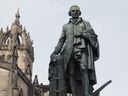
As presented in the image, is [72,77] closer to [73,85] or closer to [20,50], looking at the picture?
[73,85]

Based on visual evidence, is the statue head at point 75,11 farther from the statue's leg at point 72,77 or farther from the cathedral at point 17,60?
the cathedral at point 17,60

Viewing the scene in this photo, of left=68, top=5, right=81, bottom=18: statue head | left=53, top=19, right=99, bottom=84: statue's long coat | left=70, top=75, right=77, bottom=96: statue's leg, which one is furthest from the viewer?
left=68, top=5, right=81, bottom=18: statue head

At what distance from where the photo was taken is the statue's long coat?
30.3 ft

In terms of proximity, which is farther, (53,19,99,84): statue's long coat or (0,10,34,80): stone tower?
(0,10,34,80): stone tower

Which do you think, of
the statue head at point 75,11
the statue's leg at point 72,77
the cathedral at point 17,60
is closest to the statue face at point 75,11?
the statue head at point 75,11

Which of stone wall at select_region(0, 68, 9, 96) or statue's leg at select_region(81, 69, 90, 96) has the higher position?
stone wall at select_region(0, 68, 9, 96)

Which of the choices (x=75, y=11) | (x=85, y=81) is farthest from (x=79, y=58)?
(x=75, y=11)

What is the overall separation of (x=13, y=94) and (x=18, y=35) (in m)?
32.1

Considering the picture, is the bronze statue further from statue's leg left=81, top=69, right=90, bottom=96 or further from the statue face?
the statue face

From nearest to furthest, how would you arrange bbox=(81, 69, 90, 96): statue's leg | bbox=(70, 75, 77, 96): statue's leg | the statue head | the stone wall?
1. bbox=(81, 69, 90, 96): statue's leg
2. bbox=(70, 75, 77, 96): statue's leg
3. the statue head
4. the stone wall

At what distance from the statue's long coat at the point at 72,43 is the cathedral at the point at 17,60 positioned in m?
43.1

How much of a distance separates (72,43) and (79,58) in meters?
0.36

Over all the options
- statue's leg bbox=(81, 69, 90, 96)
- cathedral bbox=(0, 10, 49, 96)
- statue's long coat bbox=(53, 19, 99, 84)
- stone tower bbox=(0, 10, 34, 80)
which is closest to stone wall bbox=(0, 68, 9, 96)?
cathedral bbox=(0, 10, 49, 96)

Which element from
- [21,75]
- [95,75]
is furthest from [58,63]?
[21,75]
